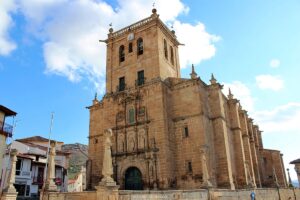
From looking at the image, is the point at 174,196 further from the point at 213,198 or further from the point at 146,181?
the point at 146,181

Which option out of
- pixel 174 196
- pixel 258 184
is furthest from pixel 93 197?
pixel 258 184

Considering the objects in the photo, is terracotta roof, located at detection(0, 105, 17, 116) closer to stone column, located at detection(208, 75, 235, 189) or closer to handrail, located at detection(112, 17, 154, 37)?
handrail, located at detection(112, 17, 154, 37)

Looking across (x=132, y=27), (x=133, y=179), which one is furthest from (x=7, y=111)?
(x=132, y=27)

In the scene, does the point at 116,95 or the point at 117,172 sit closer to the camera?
the point at 117,172

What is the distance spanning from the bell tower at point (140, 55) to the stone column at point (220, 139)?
5.09 metres

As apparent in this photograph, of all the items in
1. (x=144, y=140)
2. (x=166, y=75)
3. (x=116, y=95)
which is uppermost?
(x=166, y=75)

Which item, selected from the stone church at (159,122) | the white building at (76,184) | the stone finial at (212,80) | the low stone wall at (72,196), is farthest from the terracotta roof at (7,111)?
the white building at (76,184)

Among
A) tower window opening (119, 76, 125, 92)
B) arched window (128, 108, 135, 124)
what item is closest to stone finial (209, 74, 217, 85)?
arched window (128, 108, 135, 124)

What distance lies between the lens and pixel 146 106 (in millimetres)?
25250

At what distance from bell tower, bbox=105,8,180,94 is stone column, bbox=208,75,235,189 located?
509 centimetres

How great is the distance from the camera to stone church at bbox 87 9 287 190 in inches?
902

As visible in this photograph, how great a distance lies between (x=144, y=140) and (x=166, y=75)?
24.0 feet

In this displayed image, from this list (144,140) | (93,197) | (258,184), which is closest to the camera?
(93,197)

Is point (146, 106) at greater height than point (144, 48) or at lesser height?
lesser
